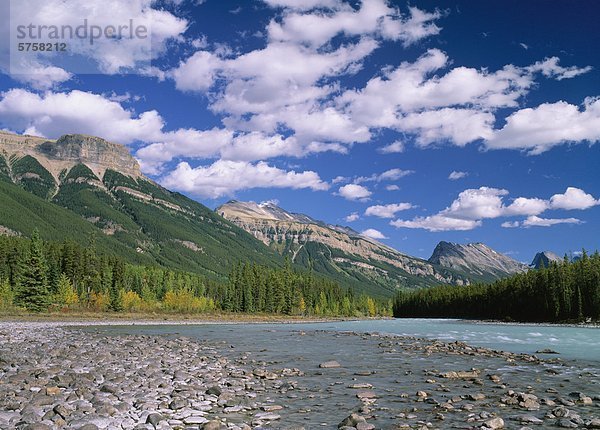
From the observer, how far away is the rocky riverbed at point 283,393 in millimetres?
14205

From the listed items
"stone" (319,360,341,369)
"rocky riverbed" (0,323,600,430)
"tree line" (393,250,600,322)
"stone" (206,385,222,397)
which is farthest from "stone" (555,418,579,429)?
"tree line" (393,250,600,322)

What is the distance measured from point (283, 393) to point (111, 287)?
11765 cm

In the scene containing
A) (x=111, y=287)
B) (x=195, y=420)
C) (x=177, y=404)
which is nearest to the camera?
(x=195, y=420)

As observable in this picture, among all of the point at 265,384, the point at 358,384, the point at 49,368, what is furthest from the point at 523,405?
the point at 49,368

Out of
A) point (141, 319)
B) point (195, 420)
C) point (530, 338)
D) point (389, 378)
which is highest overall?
point (195, 420)

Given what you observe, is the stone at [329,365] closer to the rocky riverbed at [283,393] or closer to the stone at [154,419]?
the rocky riverbed at [283,393]

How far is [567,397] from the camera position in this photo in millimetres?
18609

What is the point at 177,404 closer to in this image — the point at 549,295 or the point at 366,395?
the point at 366,395

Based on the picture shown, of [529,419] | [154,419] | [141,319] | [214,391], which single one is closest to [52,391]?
[154,419]

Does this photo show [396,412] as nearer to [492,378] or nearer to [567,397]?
[567,397]

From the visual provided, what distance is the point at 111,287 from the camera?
407 ft

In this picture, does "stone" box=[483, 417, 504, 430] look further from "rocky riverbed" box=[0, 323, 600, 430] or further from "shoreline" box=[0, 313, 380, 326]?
"shoreline" box=[0, 313, 380, 326]

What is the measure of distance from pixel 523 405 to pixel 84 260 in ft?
418

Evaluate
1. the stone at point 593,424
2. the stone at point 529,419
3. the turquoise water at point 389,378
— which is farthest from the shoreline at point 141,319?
the stone at point 593,424
